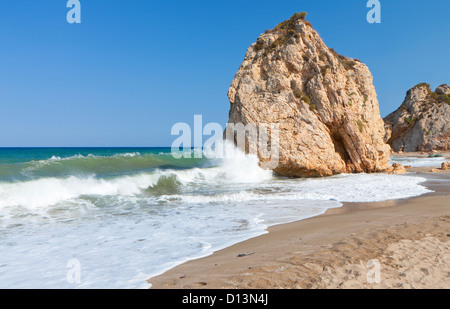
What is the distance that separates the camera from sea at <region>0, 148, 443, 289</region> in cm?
384

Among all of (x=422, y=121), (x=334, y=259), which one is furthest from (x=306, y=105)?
(x=422, y=121)

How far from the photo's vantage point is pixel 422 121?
41719 millimetres

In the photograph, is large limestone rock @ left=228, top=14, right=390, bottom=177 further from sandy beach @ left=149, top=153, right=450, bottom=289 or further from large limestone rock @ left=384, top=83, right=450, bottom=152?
large limestone rock @ left=384, top=83, right=450, bottom=152

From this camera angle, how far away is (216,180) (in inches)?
597

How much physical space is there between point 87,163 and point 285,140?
42.2 ft

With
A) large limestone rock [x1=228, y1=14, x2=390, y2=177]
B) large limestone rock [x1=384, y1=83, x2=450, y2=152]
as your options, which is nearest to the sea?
large limestone rock [x1=228, y1=14, x2=390, y2=177]

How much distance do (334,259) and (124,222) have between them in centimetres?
468

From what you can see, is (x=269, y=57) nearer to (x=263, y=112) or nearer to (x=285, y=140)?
(x=263, y=112)

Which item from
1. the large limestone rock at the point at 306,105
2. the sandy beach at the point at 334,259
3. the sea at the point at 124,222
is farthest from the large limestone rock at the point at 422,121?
the sandy beach at the point at 334,259

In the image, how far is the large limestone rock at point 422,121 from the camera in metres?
40.5

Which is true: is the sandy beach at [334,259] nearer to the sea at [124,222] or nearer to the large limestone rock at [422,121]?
the sea at [124,222]

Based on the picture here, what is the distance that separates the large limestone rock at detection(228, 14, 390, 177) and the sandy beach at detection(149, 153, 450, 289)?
984cm

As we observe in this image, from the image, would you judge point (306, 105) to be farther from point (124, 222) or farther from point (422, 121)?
point (422, 121)
